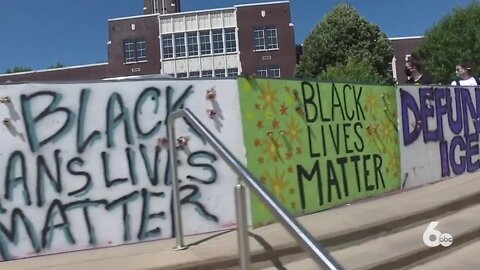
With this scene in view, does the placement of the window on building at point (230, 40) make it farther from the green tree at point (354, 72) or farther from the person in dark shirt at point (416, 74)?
the person in dark shirt at point (416, 74)

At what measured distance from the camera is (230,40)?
60750 millimetres

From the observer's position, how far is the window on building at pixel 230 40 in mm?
60531

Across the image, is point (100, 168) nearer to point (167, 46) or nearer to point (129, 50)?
point (167, 46)

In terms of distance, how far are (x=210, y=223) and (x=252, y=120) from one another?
1.14 metres

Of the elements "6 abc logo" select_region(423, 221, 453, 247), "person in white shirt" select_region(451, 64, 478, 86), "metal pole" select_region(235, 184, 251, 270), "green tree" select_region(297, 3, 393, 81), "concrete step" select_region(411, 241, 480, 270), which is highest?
"green tree" select_region(297, 3, 393, 81)

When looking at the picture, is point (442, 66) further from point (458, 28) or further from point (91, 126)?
point (91, 126)

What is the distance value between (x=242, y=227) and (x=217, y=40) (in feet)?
193

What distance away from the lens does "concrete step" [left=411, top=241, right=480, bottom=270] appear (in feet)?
16.4

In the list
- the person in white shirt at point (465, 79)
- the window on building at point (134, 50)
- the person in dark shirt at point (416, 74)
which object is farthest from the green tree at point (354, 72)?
the person in dark shirt at point (416, 74)

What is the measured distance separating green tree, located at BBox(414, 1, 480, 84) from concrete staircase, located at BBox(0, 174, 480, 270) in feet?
103

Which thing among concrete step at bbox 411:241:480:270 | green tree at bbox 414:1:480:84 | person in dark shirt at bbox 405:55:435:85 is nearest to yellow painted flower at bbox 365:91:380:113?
person in dark shirt at bbox 405:55:435:85

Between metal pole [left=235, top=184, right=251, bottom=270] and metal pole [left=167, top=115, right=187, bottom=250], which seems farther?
metal pole [left=167, top=115, right=187, bottom=250]

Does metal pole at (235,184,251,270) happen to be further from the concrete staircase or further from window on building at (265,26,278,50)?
window on building at (265,26,278,50)

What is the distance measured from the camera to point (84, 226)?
4.91 metres
